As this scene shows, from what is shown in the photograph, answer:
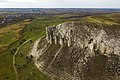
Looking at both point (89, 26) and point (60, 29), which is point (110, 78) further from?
point (60, 29)

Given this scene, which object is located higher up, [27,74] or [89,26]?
[89,26]

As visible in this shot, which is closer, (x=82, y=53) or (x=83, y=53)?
(x=83, y=53)

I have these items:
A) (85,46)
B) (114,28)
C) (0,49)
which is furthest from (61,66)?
(0,49)

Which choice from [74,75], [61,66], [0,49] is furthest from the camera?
[0,49]

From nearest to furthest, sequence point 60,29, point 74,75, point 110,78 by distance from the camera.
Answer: point 110,78 → point 74,75 → point 60,29
